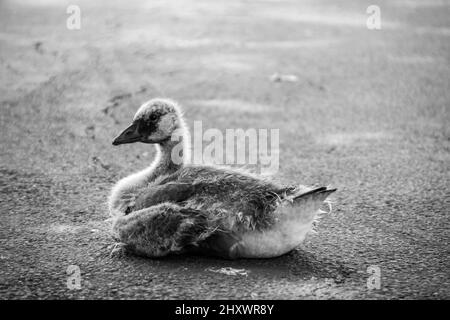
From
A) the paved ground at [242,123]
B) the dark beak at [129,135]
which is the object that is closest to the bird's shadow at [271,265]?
the paved ground at [242,123]

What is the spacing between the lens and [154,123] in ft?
14.3

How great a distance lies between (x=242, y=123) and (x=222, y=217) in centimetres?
315

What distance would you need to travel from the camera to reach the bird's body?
372cm

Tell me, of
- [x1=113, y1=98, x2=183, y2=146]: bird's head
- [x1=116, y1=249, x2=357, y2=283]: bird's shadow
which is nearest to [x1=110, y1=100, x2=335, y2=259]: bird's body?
[x1=116, y1=249, x2=357, y2=283]: bird's shadow

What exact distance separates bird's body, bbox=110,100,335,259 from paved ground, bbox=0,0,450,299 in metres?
0.12

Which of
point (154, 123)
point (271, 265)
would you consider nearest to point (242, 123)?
point (154, 123)

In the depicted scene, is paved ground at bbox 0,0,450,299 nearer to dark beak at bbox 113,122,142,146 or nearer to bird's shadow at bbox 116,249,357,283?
bird's shadow at bbox 116,249,357,283

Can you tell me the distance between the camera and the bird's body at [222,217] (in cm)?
372

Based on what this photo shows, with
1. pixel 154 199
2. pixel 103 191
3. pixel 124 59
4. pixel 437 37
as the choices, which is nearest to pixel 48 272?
pixel 154 199

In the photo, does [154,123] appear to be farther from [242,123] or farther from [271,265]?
[242,123]

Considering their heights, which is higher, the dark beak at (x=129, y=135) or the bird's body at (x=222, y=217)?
the dark beak at (x=129, y=135)

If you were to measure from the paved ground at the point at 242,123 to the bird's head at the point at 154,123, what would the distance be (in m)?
0.69

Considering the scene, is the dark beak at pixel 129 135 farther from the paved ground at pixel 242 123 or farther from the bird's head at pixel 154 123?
the paved ground at pixel 242 123

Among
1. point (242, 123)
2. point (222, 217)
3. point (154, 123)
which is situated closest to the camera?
point (222, 217)
